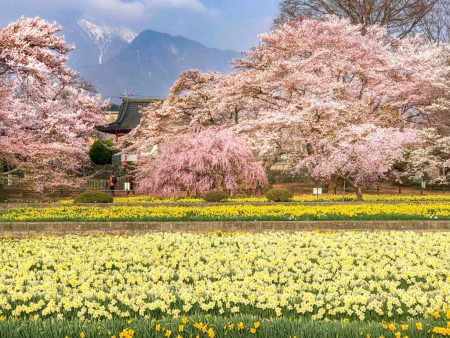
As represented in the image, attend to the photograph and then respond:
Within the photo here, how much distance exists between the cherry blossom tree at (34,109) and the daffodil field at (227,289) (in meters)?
13.6

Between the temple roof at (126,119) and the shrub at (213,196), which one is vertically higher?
the temple roof at (126,119)

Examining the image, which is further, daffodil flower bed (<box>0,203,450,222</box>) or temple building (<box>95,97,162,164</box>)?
temple building (<box>95,97,162,164</box>)

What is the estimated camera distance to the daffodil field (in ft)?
20.4

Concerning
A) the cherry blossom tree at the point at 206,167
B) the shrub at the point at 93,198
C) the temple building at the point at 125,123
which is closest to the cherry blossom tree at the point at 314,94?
the cherry blossom tree at the point at 206,167

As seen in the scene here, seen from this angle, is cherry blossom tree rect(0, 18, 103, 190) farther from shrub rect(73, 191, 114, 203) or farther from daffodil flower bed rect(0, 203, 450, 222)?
daffodil flower bed rect(0, 203, 450, 222)

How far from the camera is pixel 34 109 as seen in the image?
107ft

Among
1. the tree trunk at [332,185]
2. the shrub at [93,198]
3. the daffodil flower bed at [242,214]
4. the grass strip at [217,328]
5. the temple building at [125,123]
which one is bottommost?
the grass strip at [217,328]

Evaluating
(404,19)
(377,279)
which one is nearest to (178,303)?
(377,279)

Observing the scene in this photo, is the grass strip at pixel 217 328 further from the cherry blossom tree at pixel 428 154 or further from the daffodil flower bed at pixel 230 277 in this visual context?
the cherry blossom tree at pixel 428 154

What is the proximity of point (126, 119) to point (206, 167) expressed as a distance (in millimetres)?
22779

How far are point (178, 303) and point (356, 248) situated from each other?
5.56 meters

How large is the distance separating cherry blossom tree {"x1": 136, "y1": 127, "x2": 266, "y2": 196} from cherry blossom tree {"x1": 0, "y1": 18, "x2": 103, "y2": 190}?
5345mm

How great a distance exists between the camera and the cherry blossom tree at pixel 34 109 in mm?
24281

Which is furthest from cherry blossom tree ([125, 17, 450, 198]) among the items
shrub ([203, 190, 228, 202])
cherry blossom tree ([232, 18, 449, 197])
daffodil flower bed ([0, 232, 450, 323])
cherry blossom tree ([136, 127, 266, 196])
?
daffodil flower bed ([0, 232, 450, 323])
